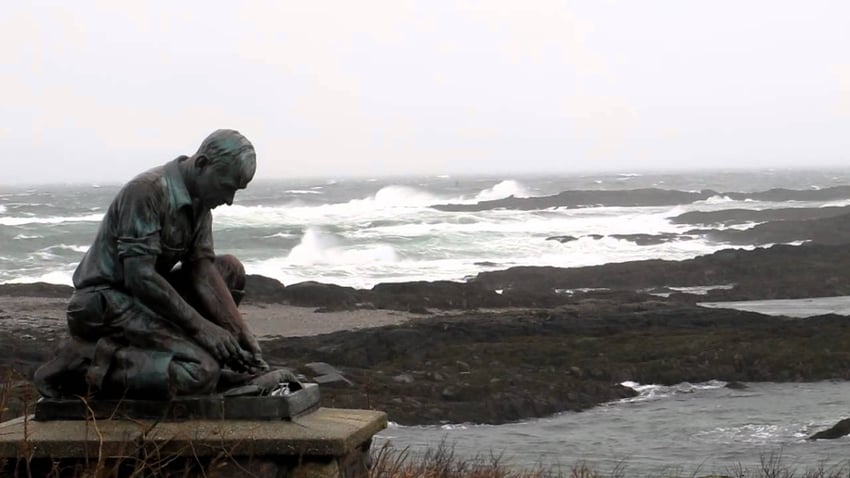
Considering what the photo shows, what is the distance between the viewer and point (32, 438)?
511 cm

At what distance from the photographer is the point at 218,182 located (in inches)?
212

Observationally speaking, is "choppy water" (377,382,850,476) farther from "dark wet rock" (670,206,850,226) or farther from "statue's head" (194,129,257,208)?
"dark wet rock" (670,206,850,226)

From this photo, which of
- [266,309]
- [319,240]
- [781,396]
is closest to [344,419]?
[781,396]

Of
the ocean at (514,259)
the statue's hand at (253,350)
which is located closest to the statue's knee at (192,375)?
the statue's hand at (253,350)

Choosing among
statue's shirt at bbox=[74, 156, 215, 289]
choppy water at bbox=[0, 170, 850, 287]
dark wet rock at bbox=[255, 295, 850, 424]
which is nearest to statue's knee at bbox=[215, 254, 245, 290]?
statue's shirt at bbox=[74, 156, 215, 289]

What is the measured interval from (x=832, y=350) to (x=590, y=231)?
36.3 meters

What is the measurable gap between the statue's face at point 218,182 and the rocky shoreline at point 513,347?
6760mm

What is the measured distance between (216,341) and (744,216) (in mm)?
58060

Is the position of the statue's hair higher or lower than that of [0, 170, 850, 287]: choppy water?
higher

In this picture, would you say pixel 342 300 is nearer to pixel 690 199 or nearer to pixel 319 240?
pixel 319 240

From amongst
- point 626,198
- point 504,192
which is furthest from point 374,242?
point 504,192

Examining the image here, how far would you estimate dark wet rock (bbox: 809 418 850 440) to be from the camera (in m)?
13.4

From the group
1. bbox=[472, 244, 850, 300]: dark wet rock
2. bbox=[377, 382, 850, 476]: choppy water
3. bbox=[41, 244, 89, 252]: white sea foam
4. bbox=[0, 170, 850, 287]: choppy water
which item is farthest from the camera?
bbox=[41, 244, 89, 252]: white sea foam

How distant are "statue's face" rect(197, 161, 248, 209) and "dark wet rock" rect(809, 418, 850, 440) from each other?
9640mm
